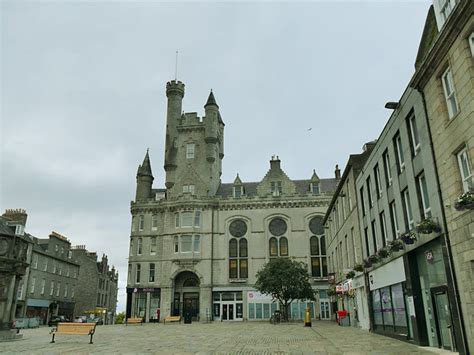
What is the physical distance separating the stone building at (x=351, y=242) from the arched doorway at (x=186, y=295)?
20.9m

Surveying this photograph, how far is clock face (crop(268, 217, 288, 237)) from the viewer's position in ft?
170

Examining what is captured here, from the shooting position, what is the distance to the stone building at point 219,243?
4947 centimetres

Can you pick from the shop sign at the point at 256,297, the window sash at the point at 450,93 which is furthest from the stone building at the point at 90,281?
the window sash at the point at 450,93

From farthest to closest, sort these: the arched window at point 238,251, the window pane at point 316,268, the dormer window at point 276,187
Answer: the dormer window at point 276,187 < the arched window at point 238,251 < the window pane at point 316,268

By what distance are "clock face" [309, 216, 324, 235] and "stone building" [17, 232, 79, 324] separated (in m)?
36.4

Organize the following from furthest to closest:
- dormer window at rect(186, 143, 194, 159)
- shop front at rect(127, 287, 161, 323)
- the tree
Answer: dormer window at rect(186, 143, 194, 159), shop front at rect(127, 287, 161, 323), the tree

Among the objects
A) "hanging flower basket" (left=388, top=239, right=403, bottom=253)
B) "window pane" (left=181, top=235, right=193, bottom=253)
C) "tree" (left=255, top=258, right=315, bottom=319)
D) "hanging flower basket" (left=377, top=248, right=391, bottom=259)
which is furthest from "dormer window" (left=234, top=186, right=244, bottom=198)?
"hanging flower basket" (left=388, top=239, right=403, bottom=253)

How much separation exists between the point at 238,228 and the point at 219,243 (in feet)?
10.7

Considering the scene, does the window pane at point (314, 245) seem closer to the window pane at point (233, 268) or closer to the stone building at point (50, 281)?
the window pane at point (233, 268)

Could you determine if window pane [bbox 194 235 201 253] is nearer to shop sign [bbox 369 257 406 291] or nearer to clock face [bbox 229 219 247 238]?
clock face [bbox 229 219 247 238]

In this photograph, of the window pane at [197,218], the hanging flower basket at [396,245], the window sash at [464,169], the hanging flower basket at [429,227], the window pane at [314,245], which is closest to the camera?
the window sash at [464,169]

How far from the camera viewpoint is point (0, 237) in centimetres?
2195

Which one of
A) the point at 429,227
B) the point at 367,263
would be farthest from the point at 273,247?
the point at 429,227

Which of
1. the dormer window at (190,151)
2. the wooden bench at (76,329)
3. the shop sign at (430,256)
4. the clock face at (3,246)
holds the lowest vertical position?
the wooden bench at (76,329)
